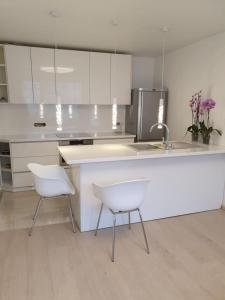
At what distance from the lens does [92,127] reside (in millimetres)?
4734

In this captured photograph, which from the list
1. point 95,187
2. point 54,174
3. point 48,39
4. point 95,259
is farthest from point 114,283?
point 48,39

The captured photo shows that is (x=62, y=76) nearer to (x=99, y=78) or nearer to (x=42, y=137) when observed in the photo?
(x=99, y=78)

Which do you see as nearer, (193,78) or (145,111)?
(193,78)

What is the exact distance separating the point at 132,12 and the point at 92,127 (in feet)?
8.26

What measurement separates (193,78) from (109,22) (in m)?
1.72

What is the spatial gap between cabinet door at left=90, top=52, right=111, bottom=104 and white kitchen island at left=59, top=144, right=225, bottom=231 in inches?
60.4

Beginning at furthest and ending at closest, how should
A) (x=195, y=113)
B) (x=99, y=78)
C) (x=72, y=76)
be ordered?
(x=99, y=78) → (x=72, y=76) → (x=195, y=113)

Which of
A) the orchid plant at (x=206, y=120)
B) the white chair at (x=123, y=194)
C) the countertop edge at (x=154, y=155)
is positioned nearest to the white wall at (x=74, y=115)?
the orchid plant at (x=206, y=120)

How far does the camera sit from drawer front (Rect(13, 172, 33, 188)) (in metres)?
3.90

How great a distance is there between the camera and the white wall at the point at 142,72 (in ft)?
15.9

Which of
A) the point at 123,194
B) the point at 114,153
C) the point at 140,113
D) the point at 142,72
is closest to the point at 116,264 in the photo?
the point at 123,194

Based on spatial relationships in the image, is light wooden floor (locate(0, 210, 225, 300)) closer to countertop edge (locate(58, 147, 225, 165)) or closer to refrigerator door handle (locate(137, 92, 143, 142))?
countertop edge (locate(58, 147, 225, 165))

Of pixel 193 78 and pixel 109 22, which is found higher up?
pixel 109 22

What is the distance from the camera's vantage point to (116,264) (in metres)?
2.19
